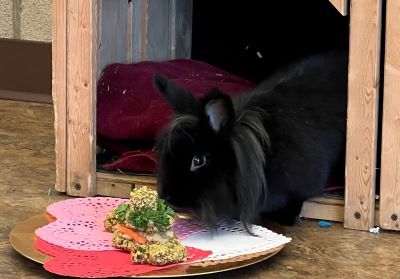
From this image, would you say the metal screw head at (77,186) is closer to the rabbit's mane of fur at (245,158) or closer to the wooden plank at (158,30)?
the rabbit's mane of fur at (245,158)

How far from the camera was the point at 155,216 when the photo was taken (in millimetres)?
2242

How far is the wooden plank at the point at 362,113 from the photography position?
2.59 m

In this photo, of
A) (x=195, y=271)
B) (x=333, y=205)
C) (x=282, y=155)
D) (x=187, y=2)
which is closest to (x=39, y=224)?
(x=195, y=271)

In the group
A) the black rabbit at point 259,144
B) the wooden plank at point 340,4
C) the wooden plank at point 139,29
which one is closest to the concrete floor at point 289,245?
the black rabbit at point 259,144

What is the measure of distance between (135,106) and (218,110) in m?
0.84

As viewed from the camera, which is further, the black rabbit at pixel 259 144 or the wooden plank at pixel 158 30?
the wooden plank at pixel 158 30

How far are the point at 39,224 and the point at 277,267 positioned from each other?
68 centimetres

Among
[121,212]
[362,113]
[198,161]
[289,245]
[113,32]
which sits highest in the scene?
[113,32]

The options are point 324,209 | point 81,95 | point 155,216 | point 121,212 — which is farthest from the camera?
point 81,95

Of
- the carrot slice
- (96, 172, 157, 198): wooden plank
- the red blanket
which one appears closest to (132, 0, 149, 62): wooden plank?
the red blanket

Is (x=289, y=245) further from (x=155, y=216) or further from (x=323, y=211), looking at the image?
(x=155, y=216)

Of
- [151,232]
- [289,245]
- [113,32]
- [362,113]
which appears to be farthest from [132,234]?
[113,32]

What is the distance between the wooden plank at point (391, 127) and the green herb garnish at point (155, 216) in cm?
73

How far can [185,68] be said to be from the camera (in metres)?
3.45
